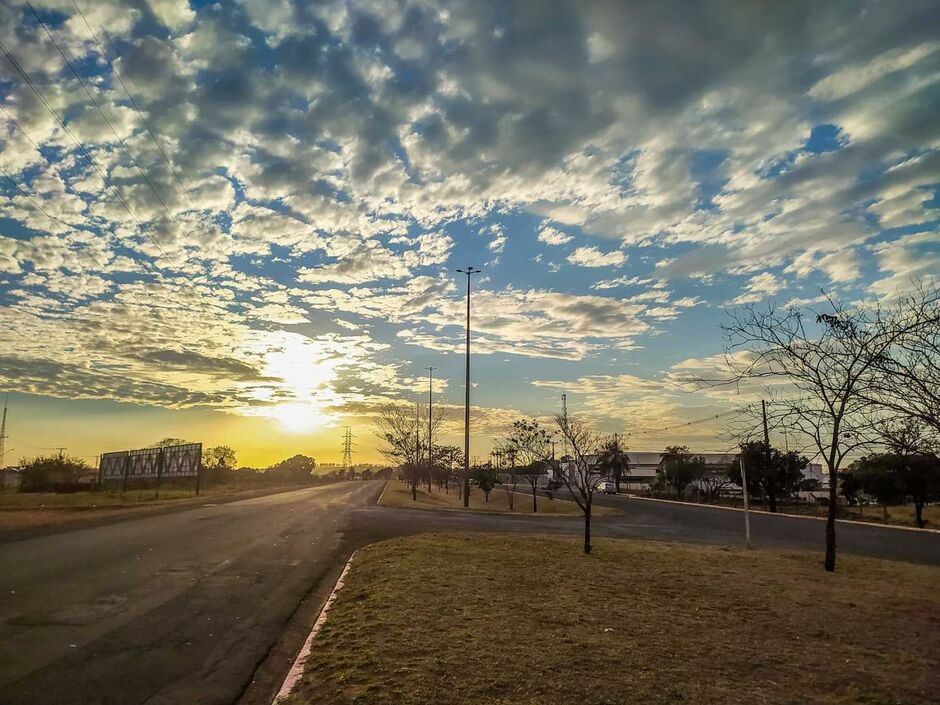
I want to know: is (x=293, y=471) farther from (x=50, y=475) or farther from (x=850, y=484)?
(x=850, y=484)

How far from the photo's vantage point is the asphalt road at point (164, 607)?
19.9 feet

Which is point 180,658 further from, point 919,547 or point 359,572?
point 919,547

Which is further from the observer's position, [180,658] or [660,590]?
[660,590]

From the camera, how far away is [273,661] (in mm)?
6922

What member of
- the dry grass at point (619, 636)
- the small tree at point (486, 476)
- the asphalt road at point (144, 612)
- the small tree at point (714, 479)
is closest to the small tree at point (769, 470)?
the small tree at point (714, 479)

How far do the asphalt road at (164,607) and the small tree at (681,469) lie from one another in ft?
171

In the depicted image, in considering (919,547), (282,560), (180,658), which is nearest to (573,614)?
(180,658)

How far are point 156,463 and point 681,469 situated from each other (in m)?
63.5

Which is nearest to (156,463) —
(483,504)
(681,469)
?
(483,504)

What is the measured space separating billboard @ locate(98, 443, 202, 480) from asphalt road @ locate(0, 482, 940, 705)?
155 ft

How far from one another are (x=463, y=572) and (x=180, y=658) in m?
5.88

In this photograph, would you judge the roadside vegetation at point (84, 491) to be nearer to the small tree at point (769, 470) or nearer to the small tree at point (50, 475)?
the small tree at point (50, 475)

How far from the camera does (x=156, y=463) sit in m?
67.5

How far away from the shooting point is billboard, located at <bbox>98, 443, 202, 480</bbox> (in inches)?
2554
